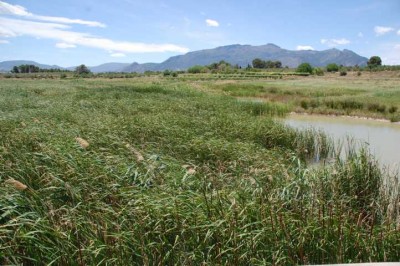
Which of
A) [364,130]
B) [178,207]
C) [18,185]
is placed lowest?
[364,130]

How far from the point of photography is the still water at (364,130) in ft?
46.9

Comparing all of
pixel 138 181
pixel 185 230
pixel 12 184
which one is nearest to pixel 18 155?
pixel 12 184

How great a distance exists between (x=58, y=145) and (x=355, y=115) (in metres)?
23.6

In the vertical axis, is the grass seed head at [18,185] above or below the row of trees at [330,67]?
below

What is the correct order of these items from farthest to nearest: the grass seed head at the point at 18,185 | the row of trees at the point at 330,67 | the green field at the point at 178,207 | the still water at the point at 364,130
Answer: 1. the row of trees at the point at 330,67
2. the still water at the point at 364,130
3. the grass seed head at the point at 18,185
4. the green field at the point at 178,207

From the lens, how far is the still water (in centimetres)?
1428

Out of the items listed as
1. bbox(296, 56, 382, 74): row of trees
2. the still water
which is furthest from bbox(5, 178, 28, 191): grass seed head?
bbox(296, 56, 382, 74): row of trees

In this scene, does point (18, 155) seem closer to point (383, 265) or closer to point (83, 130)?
point (83, 130)

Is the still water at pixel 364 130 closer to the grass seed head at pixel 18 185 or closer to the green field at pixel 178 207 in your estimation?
the green field at pixel 178 207

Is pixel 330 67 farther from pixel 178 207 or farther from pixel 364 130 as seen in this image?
pixel 178 207

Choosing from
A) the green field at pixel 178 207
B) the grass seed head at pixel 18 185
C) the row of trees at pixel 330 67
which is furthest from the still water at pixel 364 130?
the row of trees at pixel 330 67

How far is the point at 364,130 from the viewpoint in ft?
66.5

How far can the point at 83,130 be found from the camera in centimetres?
1026

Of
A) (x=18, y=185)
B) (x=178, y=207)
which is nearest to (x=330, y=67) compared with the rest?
(x=178, y=207)
